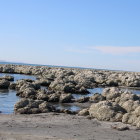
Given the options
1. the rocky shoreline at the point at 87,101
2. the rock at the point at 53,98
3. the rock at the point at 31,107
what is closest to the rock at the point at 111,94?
the rocky shoreline at the point at 87,101

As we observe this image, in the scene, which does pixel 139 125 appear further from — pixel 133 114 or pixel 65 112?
pixel 65 112

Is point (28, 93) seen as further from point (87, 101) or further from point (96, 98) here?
point (96, 98)

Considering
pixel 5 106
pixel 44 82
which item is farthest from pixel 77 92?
pixel 5 106

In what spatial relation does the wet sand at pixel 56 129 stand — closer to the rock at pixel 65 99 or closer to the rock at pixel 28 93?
the rock at pixel 65 99

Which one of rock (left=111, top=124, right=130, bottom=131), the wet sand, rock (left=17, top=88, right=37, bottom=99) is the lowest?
the wet sand

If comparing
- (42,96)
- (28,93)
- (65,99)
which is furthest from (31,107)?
(28,93)

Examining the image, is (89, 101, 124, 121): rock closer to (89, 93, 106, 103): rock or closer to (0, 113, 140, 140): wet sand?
(0, 113, 140, 140): wet sand

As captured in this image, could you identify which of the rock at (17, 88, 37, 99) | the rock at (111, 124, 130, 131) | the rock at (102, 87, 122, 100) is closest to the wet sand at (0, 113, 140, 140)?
the rock at (111, 124, 130, 131)

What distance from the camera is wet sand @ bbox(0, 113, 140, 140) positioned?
616 inches

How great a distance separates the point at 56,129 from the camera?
1772cm

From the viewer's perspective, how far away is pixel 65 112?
24.6 m

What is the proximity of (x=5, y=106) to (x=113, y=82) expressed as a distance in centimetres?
3694

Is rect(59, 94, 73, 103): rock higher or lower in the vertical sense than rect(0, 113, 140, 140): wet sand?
higher

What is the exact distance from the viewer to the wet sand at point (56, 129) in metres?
15.6
